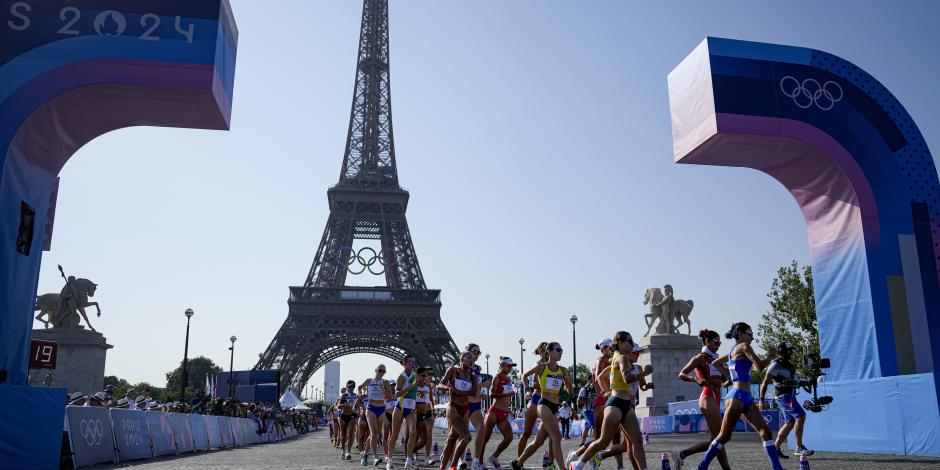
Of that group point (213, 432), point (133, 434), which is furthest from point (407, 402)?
point (213, 432)

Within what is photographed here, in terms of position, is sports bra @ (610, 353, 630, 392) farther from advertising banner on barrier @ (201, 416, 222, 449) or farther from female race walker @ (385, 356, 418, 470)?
advertising banner on barrier @ (201, 416, 222, 449)

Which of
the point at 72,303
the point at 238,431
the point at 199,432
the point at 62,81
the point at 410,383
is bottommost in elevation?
the point at 238,431

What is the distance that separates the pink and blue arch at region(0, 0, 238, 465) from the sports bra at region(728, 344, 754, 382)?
32.8 feet

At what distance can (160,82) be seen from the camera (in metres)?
13.4

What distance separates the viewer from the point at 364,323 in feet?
246

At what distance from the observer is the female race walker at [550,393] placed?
9.96 m

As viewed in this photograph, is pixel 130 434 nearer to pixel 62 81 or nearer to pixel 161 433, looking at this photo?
pixel 161 433

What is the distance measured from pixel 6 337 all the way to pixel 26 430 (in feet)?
7.39

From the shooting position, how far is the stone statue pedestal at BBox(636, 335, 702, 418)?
117 feet

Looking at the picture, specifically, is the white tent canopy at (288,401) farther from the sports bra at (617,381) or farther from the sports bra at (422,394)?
the sports bra at (617,381)

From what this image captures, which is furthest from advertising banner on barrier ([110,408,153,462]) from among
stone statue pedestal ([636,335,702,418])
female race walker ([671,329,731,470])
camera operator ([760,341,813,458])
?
stone statue pedestal ([636,335,702,418])

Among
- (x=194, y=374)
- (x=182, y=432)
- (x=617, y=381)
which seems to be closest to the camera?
(x=617, y=381)

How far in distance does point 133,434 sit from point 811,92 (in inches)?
677

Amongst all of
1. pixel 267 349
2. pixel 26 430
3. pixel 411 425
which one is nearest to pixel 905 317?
pixel 411 425
